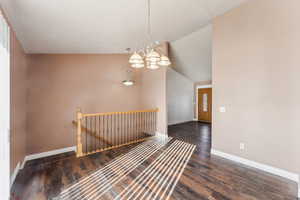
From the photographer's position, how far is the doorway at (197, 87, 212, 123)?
752 centimetres

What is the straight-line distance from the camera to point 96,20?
111 inches

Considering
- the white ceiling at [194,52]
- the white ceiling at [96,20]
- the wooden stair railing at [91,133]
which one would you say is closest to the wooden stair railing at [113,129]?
the wooden stair railing at [91,133]

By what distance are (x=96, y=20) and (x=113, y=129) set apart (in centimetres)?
376

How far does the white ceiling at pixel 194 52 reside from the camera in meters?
4.07

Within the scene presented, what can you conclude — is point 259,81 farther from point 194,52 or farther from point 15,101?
point 15,101

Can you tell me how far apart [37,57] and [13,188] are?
3.36 m

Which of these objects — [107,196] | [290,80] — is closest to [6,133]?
[107,196]

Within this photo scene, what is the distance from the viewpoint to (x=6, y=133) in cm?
174

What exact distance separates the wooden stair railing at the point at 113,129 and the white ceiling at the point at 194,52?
2512 millimetres

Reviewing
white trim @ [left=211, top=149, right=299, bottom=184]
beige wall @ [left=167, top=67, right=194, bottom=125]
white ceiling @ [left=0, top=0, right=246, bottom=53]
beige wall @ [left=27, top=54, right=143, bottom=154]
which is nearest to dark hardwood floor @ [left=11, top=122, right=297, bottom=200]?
white trim @ [left=211, top=149, right=299, bottom=184]

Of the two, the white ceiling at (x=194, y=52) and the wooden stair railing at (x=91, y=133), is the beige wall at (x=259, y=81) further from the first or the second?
the wooden stair railing at (x=91, y=133)

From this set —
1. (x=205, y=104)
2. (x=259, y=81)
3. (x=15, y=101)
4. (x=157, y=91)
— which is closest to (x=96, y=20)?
(x=15, y=101)

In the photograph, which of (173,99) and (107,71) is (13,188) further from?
(173,99)

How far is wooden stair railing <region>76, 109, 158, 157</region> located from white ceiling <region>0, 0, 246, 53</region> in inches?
93.9
